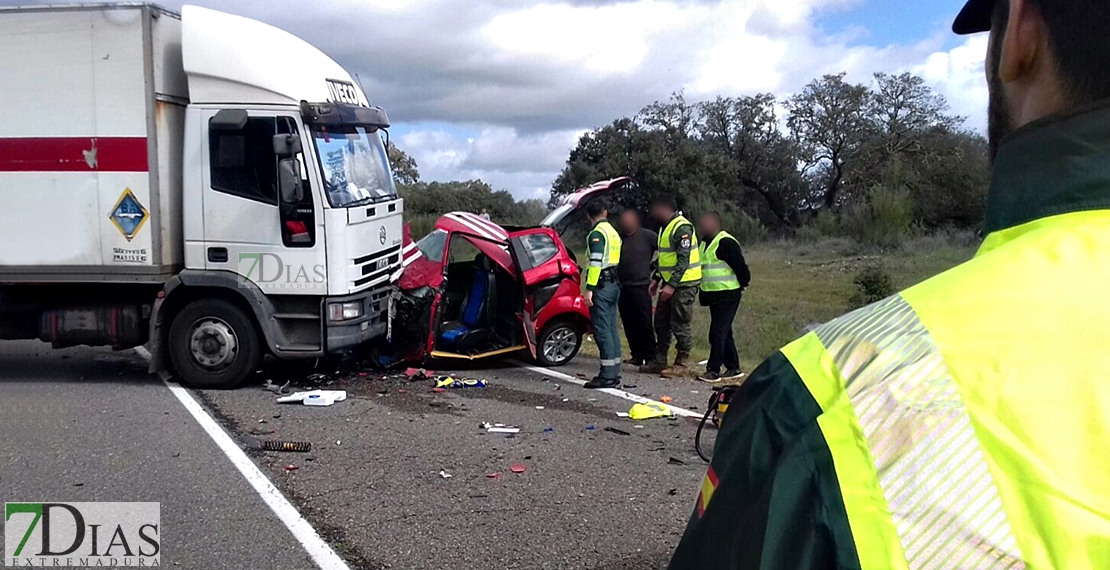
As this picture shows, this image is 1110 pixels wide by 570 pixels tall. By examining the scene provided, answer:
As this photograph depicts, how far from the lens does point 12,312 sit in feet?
29.8

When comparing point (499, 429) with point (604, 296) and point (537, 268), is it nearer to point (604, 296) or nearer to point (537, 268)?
point (604, 296)

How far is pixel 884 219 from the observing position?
1178 inches

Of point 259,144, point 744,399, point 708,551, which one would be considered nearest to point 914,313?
point 744,399

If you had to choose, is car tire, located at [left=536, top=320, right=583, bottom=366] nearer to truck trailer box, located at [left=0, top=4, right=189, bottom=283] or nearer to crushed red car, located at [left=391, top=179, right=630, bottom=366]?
crushed red car, located at [left=391, top=179, right=630, bottom=366]

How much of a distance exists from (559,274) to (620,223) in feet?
2.89

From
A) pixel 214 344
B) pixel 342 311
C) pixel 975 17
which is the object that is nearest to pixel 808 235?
pixel 342 311

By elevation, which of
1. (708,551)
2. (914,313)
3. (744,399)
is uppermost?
(914,313)

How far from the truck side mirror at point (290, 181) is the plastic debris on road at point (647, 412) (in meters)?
3.66

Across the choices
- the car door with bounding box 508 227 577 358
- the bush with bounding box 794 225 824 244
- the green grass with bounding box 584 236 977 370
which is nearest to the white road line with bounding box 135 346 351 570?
the car door with bounding box 508 227 577 358

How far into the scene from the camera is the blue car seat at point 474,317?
988 cm

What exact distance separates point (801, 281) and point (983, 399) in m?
23.9

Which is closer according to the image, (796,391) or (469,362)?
(796,391)

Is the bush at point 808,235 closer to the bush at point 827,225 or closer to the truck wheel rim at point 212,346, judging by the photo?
the bush at point 827,225

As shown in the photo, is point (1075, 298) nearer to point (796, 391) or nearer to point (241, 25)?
point (796, 391)
